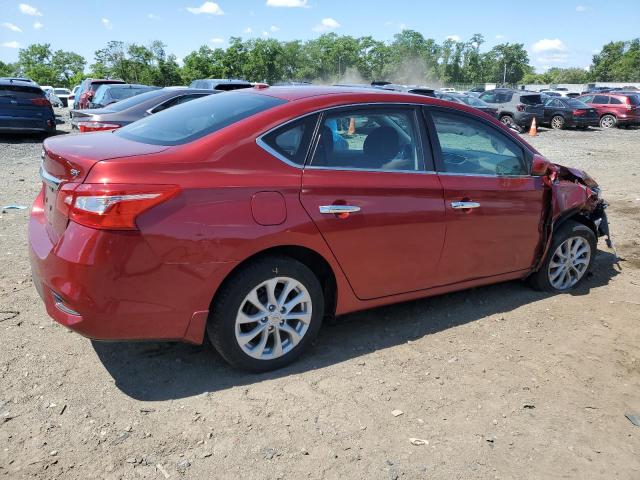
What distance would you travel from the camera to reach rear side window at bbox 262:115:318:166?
3.20m

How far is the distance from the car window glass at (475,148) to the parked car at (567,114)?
22.1m

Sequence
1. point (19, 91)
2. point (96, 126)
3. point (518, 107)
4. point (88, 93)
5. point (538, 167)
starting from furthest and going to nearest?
1. point (518, 107)
2. point (88, 93)
3. point (19, 91)
4. point (96, 126)
5. point (538, 167)

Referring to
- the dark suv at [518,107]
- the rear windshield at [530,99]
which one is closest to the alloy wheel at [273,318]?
the dark suv at [518,107]

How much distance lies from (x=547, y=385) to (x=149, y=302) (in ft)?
8.03

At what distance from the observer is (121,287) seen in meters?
2.76

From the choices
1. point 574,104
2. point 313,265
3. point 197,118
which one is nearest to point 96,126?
point 197,118

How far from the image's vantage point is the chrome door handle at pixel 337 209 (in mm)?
3258

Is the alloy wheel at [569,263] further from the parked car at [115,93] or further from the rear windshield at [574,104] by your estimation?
the rear windshield at [574,104]

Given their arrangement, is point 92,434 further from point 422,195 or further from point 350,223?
point 422,195

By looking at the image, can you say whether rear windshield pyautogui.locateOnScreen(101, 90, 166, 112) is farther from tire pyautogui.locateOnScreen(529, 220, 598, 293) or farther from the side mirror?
tire pyautogui.locateOnScreen(529, 220, 598, 293)

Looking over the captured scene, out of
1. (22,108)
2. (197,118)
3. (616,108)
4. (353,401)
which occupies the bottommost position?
(353,401)

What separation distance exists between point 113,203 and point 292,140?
44.0 inches

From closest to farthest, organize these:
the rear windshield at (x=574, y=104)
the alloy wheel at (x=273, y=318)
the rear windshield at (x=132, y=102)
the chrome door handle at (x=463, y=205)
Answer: the alloy wheel at (x=273, y=318) < the chrome door handle at (x=463, y=205) < the rear windshield at (x=132, y=102) < the rear windshield at (x=574, y=104)

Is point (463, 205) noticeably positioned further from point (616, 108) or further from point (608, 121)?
point (608, 121)
